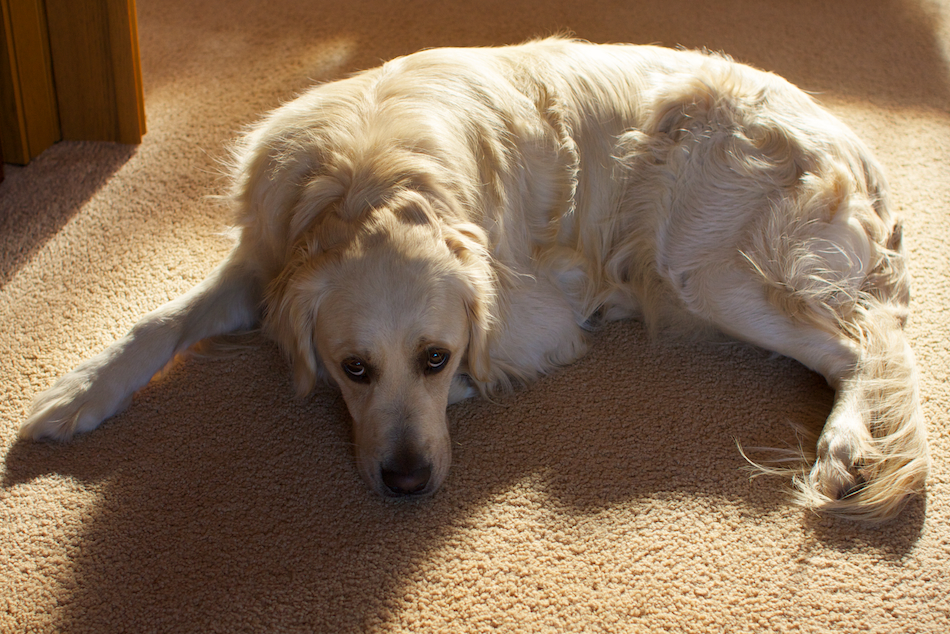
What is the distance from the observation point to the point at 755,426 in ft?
6.14

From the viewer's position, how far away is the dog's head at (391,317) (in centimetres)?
154

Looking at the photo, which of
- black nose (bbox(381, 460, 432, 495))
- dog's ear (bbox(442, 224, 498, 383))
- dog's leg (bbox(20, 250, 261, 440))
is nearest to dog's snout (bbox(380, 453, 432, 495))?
black nose (bbox(381, 460, 432, 495))

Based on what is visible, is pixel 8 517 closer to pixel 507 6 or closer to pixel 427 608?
pixel 427 608

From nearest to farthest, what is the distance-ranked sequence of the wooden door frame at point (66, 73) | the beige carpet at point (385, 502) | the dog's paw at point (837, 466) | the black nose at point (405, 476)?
the beige carpet at point (385, 502)
the black nose at point (405, 476)
the dog's paw at point (837, 466)
the wooden door frame at point (66, 73)

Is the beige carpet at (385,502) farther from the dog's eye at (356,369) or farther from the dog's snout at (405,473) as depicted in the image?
the dog's eye at (356,369)

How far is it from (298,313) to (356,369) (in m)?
0.18

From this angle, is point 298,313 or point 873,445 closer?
point 298,313

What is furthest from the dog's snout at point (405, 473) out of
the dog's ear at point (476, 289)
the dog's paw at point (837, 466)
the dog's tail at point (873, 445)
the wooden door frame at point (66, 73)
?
the wooden door frame at point (66, 73)

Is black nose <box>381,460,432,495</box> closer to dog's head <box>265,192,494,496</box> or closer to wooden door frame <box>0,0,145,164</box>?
dog's head <box>265,192,494,496</box>

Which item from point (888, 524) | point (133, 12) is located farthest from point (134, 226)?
point (888, 524)

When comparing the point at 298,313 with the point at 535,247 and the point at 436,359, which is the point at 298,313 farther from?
the point at 535,247

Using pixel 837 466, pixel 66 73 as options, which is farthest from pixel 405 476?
pixel 66 73

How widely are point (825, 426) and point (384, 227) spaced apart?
3.92 feet

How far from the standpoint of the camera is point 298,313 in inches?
63.9
